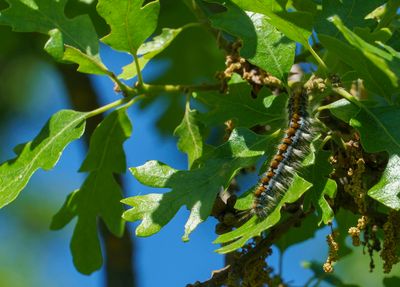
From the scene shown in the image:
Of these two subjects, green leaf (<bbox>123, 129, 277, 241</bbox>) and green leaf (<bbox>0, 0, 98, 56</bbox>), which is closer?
green leaf (<bbox>123, 129, 277, 241</bbox>)

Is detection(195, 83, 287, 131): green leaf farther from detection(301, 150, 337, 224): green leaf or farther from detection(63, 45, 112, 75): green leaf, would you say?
detection(63, 45, 112, 75): green leaf

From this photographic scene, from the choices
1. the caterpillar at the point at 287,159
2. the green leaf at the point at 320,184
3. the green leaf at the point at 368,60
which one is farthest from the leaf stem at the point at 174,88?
the green leaf at the point at 368,60

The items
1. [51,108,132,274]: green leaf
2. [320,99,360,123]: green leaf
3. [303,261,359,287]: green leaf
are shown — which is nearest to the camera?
[320,99,360,123]: green leaf

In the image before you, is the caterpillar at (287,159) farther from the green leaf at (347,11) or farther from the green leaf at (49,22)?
the green leaf at (49,22)

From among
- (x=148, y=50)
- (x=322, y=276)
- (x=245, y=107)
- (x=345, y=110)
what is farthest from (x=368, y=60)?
(x=322, y=276)

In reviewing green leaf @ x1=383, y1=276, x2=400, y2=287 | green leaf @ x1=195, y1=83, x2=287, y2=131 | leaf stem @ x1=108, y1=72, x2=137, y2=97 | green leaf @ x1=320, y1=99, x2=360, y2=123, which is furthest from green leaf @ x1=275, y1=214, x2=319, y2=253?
green leaf @ x1=320, y1=99, x2=360, y2=123

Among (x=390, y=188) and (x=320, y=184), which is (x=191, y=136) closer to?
(x=320, y=184)
